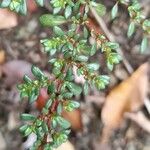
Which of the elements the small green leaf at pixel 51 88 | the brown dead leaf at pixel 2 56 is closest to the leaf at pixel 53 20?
the small green leaf at pixel 51 88

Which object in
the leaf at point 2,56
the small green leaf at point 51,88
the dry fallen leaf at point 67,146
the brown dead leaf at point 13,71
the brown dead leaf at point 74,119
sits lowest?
the dry fallen leaf at point 67,146

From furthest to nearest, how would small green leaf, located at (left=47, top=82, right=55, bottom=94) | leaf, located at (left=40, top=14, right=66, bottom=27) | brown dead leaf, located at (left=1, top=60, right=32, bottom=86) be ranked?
brown dead leaf, located at (left=1, top=60, right=32, bottom=86)
leaf, located at (left=40, top=14, right=66, bottom=27)
small green leaf, located at (left=47, top=82, right=55, bottom=94)

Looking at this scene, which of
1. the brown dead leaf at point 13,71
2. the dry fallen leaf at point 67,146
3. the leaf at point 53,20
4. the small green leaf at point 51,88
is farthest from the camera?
the brown dead leaf at point 13,71

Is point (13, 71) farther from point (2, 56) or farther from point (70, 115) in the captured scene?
point (70, 115)

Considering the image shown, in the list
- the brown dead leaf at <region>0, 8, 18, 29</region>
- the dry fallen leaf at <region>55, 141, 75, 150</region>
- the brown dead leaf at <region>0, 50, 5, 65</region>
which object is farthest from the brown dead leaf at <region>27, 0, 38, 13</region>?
the dry fallen leaf at <region>55, 141, 75, 150</region>

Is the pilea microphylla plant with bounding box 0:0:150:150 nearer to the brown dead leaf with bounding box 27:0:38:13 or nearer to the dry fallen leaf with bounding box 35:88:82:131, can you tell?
Result: the dry fallen leaf with bounding box 35:88:82:131

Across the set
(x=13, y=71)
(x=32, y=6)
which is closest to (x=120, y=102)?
(x=13, y=71)

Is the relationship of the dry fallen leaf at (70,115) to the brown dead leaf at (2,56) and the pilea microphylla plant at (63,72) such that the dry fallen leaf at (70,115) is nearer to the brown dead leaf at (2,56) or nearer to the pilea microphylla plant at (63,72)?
the brown dead leaf at (2,56)

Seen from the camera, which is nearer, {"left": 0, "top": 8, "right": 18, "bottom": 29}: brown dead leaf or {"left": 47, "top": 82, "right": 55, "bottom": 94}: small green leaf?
{"left": 47, "top": 82, "right": 55, "bottom": 94}: small green leaf
